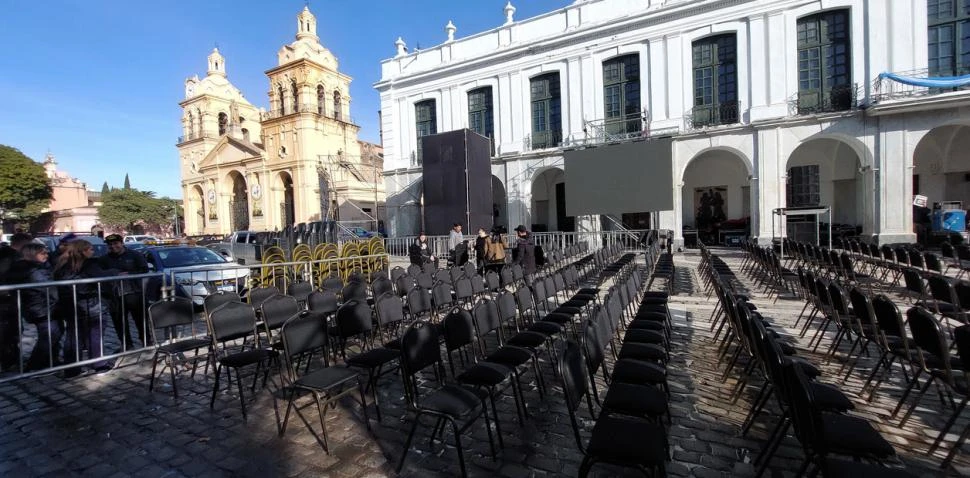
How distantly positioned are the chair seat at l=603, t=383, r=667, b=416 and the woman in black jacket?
5.96 meters

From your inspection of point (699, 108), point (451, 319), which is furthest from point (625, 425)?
point (699, 108)

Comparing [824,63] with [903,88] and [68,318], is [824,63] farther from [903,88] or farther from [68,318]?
[68,318]

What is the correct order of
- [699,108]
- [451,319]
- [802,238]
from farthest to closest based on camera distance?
[699,108] → [802,238] → [451,319]

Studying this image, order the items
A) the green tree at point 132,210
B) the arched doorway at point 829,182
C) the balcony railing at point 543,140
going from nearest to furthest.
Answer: the arched doorway at point 829,182, the balcony railing at point 543,140, the green tree at point 132,210

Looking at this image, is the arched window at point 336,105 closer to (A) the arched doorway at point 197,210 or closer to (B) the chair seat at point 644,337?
(A) the arched doorway at point 197,210

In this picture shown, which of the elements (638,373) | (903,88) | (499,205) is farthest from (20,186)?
(903,88)

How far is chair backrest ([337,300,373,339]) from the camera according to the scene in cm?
456

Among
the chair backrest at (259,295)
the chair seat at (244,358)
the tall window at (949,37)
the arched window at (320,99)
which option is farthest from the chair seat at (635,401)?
the arched window at (320,99)

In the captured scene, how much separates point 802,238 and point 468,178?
476 inches

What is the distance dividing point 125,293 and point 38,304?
0.84m

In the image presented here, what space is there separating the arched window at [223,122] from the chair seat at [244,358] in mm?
54492

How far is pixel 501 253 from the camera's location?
912cm

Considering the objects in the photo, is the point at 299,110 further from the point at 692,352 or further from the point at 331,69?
the point at 692,352

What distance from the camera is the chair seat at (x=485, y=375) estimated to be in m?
3.32
